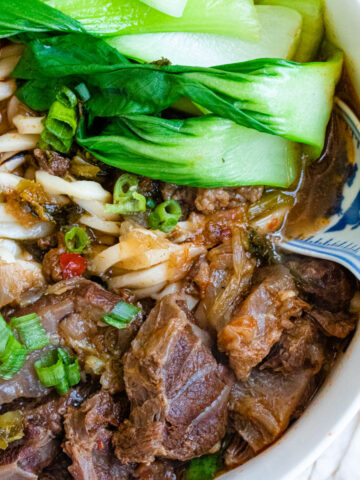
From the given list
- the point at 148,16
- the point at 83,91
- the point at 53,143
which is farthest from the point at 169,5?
the point at 53,143

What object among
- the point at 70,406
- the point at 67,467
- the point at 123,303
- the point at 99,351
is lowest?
the point at 67,467

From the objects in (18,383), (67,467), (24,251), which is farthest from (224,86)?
(67,467)

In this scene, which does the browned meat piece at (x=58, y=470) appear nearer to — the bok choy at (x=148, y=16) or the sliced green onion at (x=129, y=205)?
the sliced green onion at (x=129, y=205)

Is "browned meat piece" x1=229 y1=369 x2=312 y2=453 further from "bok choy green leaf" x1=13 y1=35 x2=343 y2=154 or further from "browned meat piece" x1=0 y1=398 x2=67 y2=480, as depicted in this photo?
"bok choy green leaf" x1=13 y1=35 x2=343 y2=154

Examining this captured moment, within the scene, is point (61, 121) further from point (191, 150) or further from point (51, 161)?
point (191, 150)

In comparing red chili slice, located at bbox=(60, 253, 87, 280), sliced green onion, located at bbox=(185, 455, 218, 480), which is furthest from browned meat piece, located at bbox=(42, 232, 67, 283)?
sliced green onion, located at bbox=(185, 455, 218, 480)

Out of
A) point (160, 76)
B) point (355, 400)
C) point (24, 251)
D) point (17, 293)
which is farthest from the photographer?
point (24, 251)

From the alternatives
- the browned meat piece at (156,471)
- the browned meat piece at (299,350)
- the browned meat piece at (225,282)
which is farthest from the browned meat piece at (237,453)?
the browned meat piece at (225,282)

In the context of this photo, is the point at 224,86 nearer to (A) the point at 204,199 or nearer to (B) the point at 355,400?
(A) the point at 204,199
